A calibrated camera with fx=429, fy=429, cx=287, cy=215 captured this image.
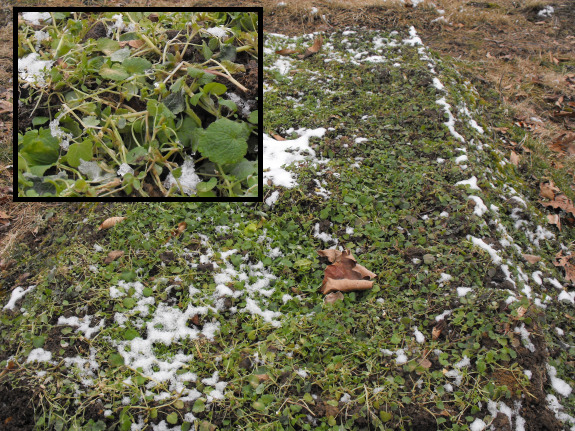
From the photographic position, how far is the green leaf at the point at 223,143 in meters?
2.31

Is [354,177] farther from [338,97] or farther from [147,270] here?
[147,270]

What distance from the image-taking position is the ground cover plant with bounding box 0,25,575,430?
2.18 m

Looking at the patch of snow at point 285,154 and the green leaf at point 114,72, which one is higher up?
the green leaf at point 114,72

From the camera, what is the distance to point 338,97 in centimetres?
436

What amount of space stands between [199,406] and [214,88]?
173cm

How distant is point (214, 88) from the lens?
2.50m

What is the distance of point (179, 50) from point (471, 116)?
3.09 meters

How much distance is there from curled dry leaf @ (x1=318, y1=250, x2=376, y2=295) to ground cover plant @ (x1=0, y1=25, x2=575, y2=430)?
0.07 m

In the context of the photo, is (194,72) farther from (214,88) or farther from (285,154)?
(285,154)

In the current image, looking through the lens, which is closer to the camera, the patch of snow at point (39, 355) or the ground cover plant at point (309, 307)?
the ground cover plant at point (309, 307)

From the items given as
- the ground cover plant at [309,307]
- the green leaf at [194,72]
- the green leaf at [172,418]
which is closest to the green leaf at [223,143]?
the green leaf at [194,72]

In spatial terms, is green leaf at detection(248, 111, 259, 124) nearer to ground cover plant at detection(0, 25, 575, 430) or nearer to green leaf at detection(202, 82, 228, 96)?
green leaf at detection(202, 82, 228, 96)

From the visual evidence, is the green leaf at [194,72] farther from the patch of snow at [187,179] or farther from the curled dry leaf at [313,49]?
the curled dry leaf at [313,49]

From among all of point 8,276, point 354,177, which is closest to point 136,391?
point 8,276
